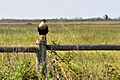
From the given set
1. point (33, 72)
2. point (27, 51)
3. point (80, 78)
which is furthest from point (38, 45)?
point (80, 78)

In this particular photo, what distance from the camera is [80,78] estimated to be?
5.80 meters

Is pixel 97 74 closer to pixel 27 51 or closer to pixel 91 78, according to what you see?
pixel 91 78

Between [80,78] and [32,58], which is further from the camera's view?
[32,58]

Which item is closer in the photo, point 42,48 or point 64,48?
point 42,48

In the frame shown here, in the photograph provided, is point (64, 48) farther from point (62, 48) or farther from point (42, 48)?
point (42, 48)

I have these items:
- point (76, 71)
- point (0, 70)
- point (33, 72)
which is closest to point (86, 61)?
point (76, 71)

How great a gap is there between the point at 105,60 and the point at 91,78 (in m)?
0.42

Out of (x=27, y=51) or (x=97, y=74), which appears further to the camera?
(x=27, y=51)

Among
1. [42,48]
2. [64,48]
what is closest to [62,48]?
[64,48]

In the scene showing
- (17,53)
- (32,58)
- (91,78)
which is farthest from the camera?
(32,58)

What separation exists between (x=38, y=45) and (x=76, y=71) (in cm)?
85

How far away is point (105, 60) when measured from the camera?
19.6ft

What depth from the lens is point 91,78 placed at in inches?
224

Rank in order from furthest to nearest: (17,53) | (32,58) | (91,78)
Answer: (32,58), (17,53), (91,78)
